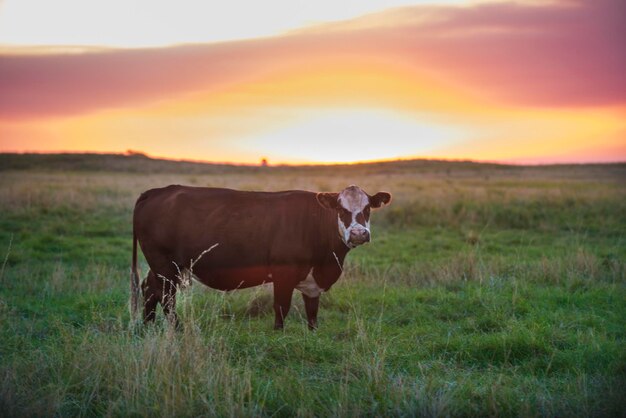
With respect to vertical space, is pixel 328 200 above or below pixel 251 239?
above

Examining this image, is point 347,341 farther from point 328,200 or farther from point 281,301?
point 328,200

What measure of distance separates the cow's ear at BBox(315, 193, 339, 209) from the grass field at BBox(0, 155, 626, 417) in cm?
148

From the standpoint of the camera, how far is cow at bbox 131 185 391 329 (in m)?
8.01

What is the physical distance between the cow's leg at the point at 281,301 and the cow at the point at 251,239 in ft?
0.04

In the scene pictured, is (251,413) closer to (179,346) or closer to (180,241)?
(179,346)

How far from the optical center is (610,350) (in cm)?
666

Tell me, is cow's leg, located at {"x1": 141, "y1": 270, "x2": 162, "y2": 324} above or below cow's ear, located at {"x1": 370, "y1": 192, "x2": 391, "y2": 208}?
below

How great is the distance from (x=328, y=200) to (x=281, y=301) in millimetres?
1447

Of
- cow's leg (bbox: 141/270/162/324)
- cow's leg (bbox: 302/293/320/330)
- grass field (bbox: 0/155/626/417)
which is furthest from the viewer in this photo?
cow's leg (bbox: 141/270/162/324)

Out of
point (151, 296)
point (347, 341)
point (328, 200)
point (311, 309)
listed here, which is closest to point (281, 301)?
point (311, 309)

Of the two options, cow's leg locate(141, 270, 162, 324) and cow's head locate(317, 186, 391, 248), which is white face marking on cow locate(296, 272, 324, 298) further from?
cow's leg locate(141, 270, 162, 324)


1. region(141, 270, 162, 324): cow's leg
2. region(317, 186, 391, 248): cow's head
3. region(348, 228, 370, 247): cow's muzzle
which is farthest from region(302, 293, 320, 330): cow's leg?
region(141, 270, 162, 324): cow's leg

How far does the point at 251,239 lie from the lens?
26.6 ft

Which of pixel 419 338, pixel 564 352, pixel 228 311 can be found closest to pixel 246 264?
pixel 228 311
